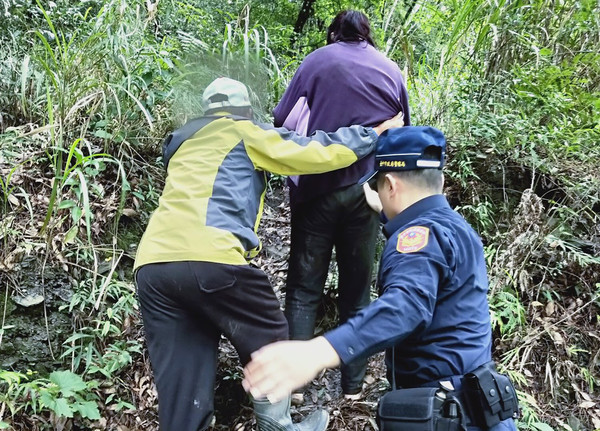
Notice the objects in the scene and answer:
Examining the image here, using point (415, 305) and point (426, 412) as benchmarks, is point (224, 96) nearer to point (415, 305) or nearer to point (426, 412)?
point (415, 305)

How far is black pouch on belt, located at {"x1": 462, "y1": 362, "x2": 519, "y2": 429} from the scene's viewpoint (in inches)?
55.4

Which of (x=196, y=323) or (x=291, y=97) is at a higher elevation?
(x=291, y=97)

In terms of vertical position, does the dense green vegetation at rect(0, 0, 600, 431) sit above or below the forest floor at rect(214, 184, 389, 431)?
above

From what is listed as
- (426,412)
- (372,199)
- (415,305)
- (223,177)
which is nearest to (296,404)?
(372,199)

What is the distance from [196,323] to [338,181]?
0.98 metres

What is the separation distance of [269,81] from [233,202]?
90.0 inches

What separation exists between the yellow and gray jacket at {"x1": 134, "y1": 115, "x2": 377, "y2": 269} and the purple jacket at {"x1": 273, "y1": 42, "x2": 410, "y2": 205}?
180mm

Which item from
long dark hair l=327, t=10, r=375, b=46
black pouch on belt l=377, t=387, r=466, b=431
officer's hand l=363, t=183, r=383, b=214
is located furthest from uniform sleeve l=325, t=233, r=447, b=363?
long dark hair l=327, t=10, r=375, b=46

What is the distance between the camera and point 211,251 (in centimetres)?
200

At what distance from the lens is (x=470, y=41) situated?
5172mm

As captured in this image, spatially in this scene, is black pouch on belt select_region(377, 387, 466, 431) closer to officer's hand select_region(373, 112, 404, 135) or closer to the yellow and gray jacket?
the yellow and gray jacket

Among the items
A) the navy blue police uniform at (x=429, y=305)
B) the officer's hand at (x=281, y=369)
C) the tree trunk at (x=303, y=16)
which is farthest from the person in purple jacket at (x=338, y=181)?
the tree trunk at (x=303, y=16)

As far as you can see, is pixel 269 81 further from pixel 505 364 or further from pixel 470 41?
pixel 505 364

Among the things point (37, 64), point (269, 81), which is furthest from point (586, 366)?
point (37, 64)
